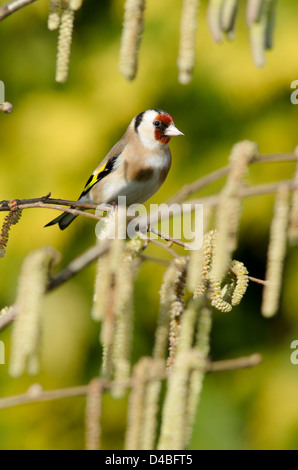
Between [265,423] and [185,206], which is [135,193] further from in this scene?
[185,206]

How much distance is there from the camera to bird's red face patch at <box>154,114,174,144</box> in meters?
2.86

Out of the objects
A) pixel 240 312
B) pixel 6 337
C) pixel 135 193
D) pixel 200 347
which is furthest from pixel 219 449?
pixel 200 347

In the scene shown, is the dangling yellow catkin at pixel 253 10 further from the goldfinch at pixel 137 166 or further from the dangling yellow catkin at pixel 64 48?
the goldfinch at pixel 137 166

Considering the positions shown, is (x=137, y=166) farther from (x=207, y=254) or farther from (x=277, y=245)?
(x=277, y=245)

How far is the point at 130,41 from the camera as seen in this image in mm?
976

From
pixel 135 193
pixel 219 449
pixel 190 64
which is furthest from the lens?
pixel 219 449

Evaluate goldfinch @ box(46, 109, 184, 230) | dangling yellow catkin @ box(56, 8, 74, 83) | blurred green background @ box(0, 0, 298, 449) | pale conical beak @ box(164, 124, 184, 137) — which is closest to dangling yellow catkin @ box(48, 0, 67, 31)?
dangling yellow catkin @ box(56, 8, 74, 83)

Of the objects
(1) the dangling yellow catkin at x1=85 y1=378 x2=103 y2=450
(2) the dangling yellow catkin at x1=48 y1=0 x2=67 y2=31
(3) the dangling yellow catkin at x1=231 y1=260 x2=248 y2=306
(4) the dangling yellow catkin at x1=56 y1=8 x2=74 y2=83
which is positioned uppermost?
(2) the dangling yellow catkin at x1=48 y1=0 x2=67 y2=31

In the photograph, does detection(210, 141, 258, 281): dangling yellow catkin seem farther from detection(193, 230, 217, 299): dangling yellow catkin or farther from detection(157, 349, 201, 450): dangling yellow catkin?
detection(193, 230, 217, 299): dangling yellow catkin

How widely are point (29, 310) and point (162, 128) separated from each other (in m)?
2.18

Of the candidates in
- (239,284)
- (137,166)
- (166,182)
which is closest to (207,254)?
(239,284)

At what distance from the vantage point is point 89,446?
2.66ft

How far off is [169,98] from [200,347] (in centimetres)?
298

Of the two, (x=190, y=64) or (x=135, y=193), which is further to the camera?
(x=135, y=193)
